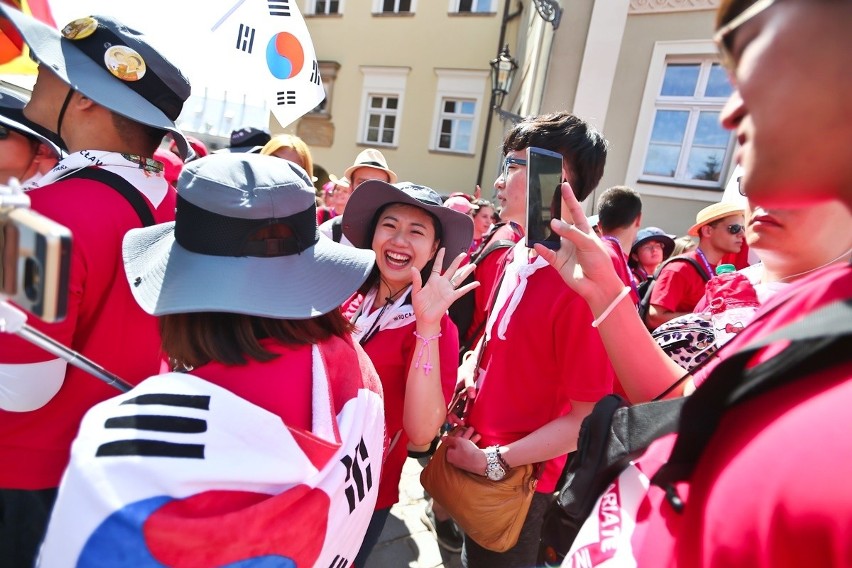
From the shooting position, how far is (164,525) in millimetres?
668

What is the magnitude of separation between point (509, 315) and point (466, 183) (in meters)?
12.8

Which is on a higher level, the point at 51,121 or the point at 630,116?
the point at 630,116

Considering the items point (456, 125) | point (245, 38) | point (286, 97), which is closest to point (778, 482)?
point (286, 97)

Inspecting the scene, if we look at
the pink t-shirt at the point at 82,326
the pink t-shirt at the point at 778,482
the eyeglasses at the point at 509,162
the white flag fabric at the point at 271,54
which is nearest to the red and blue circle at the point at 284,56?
the white flag fabric at the point at 271,54

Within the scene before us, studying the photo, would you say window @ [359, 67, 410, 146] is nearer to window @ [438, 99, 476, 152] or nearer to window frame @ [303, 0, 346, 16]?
window @ [438, 99, 476, 152]

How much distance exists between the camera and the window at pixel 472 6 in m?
13.8

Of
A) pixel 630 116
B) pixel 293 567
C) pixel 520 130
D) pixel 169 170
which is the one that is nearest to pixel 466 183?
pixel 630 116

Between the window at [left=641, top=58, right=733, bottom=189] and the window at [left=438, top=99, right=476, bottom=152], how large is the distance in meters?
6.99

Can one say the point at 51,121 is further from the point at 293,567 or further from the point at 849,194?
the point at 849,194

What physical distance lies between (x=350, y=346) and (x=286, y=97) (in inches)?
76.9

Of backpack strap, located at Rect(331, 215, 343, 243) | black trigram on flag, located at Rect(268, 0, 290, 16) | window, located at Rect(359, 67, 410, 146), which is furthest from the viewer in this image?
window, located at Rect(359, 67, 410, 146)

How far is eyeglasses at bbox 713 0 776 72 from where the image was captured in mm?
527

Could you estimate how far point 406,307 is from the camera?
5.64 feet

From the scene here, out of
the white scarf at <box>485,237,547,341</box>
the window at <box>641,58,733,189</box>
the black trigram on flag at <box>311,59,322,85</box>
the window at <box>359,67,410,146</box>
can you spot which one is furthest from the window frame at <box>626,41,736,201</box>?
the window at <box>359,67,410,146</box>
